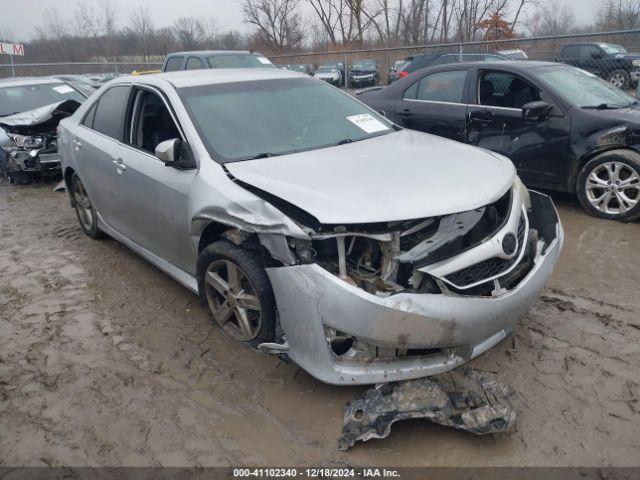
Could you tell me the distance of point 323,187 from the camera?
9.18 feet

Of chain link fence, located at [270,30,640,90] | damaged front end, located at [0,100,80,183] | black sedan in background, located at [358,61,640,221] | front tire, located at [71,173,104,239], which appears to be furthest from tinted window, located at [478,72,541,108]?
chain link fence, located at [270,30,640,90]

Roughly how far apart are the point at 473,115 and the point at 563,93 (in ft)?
3.07

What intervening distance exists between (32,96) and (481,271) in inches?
352

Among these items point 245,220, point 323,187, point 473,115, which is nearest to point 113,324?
point 245,220

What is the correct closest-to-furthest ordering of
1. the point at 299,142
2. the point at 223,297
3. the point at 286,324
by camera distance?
the point at 286,324, the point at 223,297, the point at 299,142

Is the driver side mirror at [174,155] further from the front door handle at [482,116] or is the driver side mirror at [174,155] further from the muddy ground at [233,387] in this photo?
the front door handle at [482,116]

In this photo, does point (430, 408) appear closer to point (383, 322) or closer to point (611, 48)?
point (383, 322)

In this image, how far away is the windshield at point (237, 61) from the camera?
10.5 m

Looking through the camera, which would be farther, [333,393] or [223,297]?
[223,297]

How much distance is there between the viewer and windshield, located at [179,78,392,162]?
135 inches

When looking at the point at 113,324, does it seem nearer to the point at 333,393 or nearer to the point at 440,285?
the point at 333,393

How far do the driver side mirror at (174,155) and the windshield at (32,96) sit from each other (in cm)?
649

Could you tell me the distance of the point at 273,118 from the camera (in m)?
3.71

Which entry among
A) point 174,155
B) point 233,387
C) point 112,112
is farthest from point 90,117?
point 233,387
